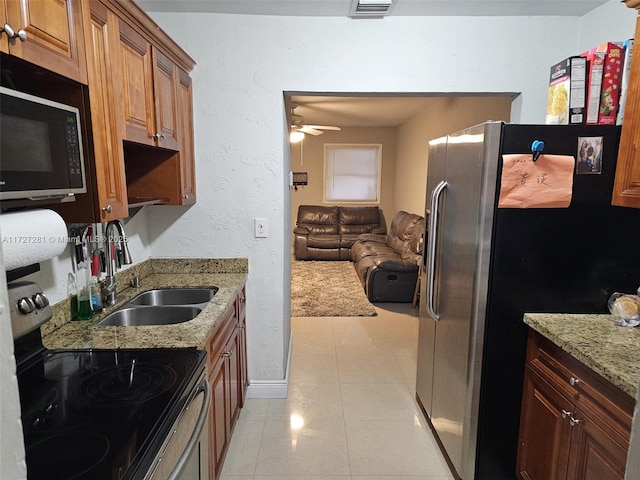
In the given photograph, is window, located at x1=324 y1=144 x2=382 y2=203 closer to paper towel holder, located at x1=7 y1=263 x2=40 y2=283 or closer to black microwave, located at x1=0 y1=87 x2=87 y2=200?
paper towel holder, located at x1=7 y1=263 x2=40 y2=283

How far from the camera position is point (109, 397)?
1.09 meters

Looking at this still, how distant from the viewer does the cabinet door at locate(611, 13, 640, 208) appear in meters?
1.45

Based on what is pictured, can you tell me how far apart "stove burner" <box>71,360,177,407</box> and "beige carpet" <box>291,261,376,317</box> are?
→ 2.92m

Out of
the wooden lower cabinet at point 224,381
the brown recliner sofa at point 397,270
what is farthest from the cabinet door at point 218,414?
the brown recliner sofa at point 397,270

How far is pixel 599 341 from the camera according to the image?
141cm

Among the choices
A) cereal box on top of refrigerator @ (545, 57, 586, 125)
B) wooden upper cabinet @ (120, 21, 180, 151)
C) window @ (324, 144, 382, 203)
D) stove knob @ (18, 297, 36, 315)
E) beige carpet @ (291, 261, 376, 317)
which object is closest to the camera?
stove knob @ (18, 297, 36, 315)

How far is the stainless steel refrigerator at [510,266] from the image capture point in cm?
161

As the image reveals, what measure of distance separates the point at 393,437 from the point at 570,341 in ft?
3.98

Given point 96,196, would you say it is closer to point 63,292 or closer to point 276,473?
point 63,292

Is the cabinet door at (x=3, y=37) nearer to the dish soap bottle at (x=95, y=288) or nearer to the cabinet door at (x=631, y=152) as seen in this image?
the dish soap bottle at (x=95, y=288)

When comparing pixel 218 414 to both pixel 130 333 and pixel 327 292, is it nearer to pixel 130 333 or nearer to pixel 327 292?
pixel 130 333

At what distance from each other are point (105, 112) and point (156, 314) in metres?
0.99

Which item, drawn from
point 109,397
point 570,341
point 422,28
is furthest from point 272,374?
point 422,28

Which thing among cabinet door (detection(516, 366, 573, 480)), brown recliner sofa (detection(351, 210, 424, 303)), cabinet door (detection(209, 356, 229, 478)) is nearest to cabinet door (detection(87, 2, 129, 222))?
cabinet door (detection(209, 356, 229, 478))
